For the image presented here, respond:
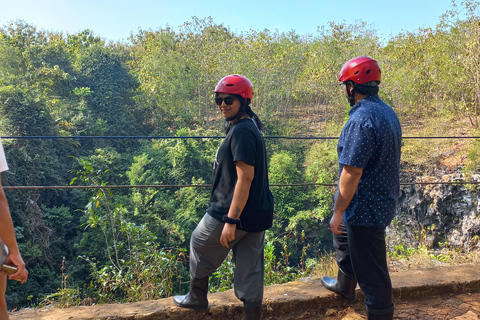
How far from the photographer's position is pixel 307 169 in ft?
68.2

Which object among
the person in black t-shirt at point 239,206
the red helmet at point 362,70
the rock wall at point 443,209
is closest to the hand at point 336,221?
the person in black t-shirt at point 239,206

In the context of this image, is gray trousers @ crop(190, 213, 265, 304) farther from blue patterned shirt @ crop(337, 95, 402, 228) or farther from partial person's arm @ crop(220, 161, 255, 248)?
blue patterned shirt @ crop(337, 95, 402, 228)

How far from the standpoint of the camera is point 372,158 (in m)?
1.83

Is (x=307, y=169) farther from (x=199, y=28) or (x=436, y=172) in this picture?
(x=199, y=28)

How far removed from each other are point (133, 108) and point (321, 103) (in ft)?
44.8

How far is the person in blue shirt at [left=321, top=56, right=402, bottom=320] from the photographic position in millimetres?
1785

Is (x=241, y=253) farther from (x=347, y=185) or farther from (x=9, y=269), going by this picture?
(x=9, y=269)

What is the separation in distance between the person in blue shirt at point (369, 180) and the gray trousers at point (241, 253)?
0.45 m

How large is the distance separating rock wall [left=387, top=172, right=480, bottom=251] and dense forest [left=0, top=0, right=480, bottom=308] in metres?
4.03

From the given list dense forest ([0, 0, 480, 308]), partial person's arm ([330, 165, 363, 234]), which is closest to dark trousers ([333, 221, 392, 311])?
partial person's arm ([330, 165, 363, 234])

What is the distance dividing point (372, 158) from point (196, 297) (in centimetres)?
128

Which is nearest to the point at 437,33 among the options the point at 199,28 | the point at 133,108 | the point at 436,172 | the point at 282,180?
the point at 436,172

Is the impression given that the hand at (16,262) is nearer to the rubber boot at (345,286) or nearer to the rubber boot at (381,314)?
the rubber boot at (381,314)

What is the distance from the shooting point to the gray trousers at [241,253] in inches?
77.0
